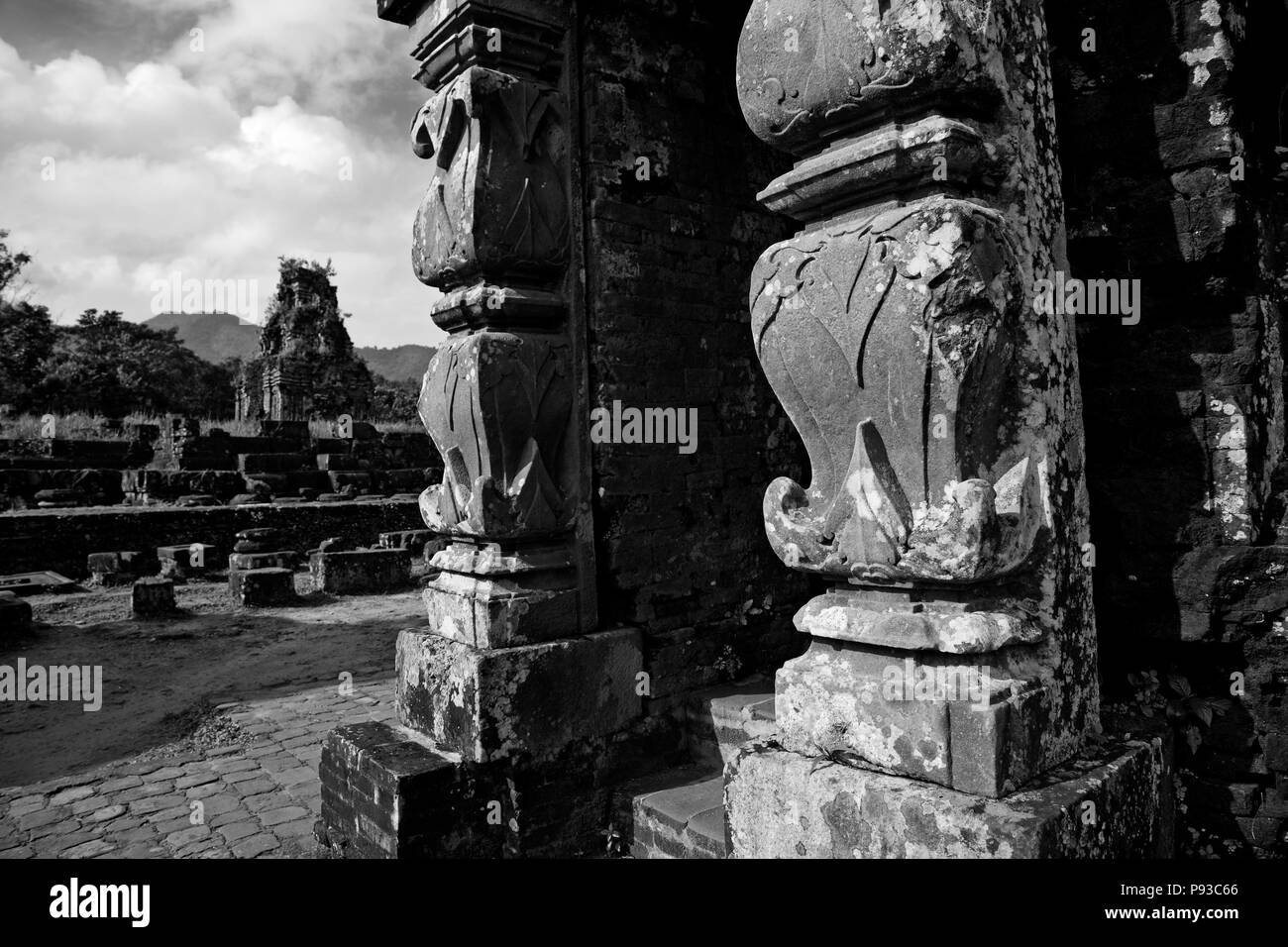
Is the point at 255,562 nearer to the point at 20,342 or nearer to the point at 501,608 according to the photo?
the point at 501,608

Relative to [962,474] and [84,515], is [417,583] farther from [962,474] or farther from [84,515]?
[962,474]

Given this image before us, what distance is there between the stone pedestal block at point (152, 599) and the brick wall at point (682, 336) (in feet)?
30.0

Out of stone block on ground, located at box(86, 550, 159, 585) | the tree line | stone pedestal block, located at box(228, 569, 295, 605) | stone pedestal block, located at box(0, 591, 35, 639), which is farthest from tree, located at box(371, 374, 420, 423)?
stone pedestal block, located at box(0, 591, 35, 639)

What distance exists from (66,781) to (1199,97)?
6606mm

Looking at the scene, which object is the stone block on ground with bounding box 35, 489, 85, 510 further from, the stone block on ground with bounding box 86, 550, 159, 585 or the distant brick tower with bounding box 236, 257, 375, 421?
the distant brick tower with bounding box 236, 257, 375, 421

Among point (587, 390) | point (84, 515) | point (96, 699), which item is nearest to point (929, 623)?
point (587, 390)

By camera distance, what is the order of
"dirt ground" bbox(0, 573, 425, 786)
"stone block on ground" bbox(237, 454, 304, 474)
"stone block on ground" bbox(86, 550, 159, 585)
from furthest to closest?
"stone block on ground" bbox(237, 454, 304, 474) < "stone block on ground" bbox(86, 550, 159, 585) < "dirt ground" bbox(0, 573, 425, 786)

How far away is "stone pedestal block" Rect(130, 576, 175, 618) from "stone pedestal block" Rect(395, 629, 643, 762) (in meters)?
8.60

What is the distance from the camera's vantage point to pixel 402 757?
10.6ft

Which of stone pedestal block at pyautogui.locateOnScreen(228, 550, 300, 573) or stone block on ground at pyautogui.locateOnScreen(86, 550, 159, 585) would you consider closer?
stone pedestal block at pyautogui.locateOnScreen(228, 550, 300, 573)

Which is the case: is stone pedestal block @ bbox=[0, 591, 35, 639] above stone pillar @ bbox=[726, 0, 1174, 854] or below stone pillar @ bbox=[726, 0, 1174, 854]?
below

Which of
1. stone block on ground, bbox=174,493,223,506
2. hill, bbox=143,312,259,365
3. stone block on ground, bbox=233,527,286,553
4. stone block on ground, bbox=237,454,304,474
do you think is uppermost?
hill, bbox=143,312,259,365

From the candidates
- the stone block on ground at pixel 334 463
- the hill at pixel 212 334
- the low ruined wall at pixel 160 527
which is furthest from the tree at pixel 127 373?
the hill at pixel 212 334

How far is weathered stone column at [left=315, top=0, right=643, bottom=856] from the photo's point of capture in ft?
10.7
